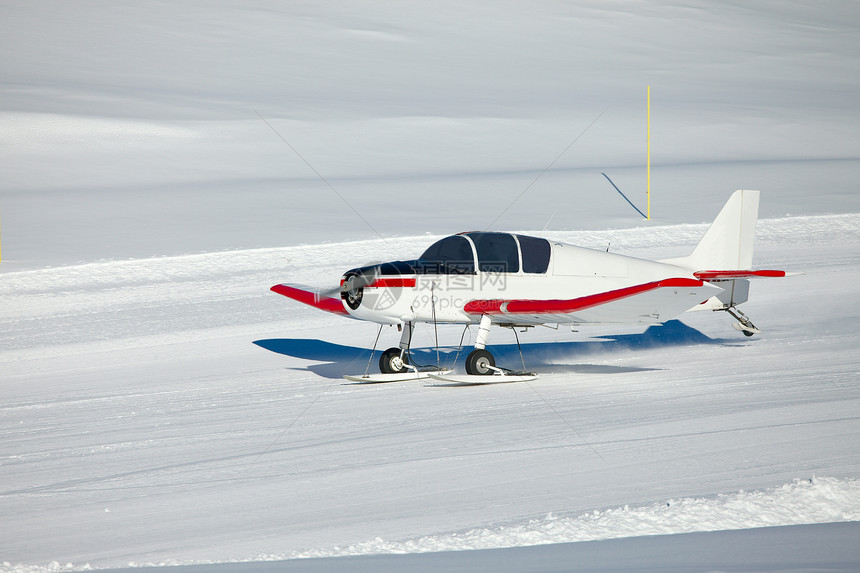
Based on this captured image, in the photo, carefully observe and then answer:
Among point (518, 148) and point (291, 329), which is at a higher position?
point (518, 148)

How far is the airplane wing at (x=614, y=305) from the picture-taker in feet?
32.5

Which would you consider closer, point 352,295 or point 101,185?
point 352,295

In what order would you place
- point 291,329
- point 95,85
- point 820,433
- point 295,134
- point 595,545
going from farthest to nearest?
point 95,85 → point 295,134 → point 291,329 → point 820,433 → point 595,545

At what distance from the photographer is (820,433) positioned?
847 centimetres

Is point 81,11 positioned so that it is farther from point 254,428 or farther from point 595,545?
point 595,545

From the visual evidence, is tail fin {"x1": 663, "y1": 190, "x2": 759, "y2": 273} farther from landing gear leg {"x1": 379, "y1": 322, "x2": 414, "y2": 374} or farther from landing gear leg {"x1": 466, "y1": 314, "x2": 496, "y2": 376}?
landing gear leg {"x1": 379, "y1": 322, "x2": 414, "y2": 374}

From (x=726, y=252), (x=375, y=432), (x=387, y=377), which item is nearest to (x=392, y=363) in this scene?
(x=387, y=377)

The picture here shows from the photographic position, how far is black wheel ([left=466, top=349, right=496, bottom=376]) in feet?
36.1

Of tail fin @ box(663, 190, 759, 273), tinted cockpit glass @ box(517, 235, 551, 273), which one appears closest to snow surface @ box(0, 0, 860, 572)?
tail fin @ box(663, 190, 759, 273)

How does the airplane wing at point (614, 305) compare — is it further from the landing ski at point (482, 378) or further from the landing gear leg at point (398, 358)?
the landing gear leg at point (398, 358)

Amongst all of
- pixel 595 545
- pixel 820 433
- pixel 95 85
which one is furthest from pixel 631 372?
pixel 95 85

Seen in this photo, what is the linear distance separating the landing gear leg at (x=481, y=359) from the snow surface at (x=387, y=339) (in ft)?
0.83

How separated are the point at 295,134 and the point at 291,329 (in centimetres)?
2128

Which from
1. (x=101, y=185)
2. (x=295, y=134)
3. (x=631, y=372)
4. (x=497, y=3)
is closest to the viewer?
(x=631, y=372)
